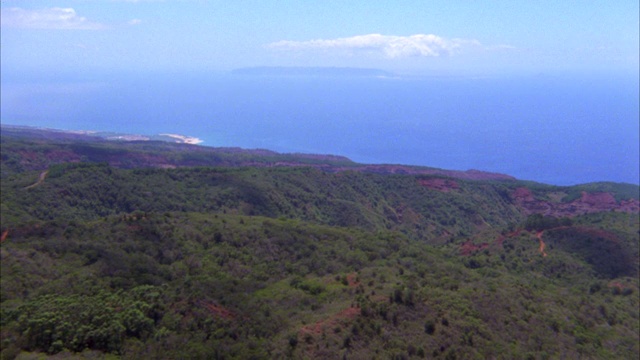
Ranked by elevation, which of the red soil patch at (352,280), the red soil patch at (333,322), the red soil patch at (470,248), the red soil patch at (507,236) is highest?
the red soil patch at (507,236)

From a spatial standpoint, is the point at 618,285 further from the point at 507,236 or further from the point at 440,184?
the point at 440,184

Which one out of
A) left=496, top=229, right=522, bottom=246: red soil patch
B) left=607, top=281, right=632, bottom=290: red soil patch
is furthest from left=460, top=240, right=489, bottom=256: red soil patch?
left=607, top=281, right=632, bottom=290: red soil patch

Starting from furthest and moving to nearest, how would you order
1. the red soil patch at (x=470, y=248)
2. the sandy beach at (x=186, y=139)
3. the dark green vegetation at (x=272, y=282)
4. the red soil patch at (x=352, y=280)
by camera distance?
1. the sandy beach at (x=186, y=139)
2. the red soil patch at (x=470, y=248)
3. the red soil patch at (x=352, y=280)
4. the dark green vegetation at (x=272, y=282)

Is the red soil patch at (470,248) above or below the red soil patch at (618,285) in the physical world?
above

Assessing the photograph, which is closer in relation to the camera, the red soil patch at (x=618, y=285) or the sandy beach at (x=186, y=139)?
the red soil patch at (x=618, y=285)

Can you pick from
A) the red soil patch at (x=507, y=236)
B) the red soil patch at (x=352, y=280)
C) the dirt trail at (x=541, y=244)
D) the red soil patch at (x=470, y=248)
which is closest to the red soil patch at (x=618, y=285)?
the dirt trail at (x=541, y=244)

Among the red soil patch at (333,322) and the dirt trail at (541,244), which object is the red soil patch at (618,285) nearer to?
the dirt trail at (541,244)

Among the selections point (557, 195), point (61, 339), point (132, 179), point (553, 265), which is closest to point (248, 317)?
point (61, 339)

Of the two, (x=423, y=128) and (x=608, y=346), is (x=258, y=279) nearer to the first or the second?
(x=608, y=346)

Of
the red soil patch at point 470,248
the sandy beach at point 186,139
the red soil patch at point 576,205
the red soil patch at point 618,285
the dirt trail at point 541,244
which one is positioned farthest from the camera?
the sandy beach at point 186,139
